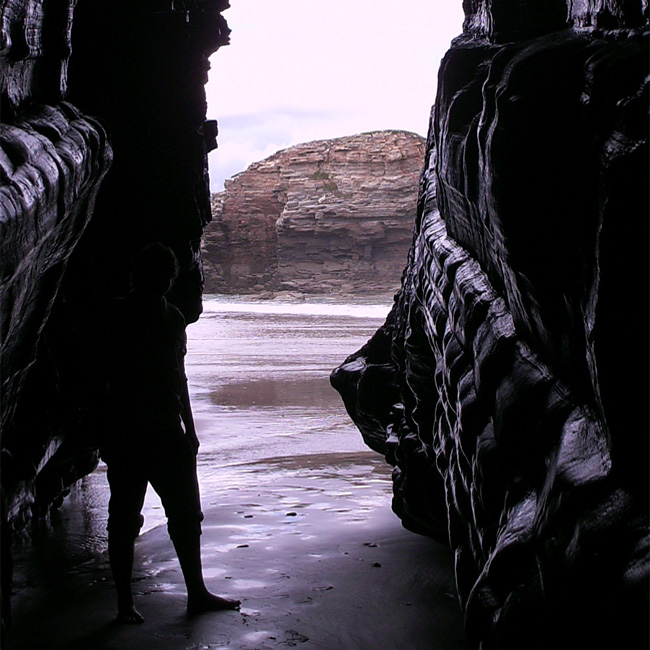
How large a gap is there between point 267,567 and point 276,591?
296 millimetres

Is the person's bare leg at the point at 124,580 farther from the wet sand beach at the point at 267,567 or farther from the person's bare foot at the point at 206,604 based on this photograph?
the person's bare foot at the point at 206,604

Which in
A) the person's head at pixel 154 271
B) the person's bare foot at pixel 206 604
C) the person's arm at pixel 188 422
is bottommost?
the person's bare foot at pixel 206 604

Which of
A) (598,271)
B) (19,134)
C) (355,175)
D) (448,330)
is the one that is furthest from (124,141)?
(355,175)

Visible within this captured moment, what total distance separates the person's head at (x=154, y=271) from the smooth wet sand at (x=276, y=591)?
112 centimetres

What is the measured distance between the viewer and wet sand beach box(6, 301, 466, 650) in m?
2.57

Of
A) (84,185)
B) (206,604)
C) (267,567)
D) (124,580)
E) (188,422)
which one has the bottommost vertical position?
(267,567)

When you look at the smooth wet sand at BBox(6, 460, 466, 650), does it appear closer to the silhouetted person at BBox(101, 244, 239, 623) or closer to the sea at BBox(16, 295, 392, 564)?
the silhouetted person at BBox(101, 244, 239, 623)

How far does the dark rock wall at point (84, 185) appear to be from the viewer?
2.57 m

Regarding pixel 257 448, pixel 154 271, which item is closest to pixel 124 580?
pixel 154 271

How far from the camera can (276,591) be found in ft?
9.76

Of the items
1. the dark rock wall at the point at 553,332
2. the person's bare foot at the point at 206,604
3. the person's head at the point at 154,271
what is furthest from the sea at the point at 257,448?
the dark rock wall at the point at 553,332

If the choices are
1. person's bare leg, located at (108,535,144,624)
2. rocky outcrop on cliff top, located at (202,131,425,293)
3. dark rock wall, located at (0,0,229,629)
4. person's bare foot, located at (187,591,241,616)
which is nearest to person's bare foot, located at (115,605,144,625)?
person's bare leg, located at (108,535,144,624)

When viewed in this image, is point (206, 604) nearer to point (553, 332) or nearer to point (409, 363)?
point (409, 363)

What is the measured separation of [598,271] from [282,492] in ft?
11.9
